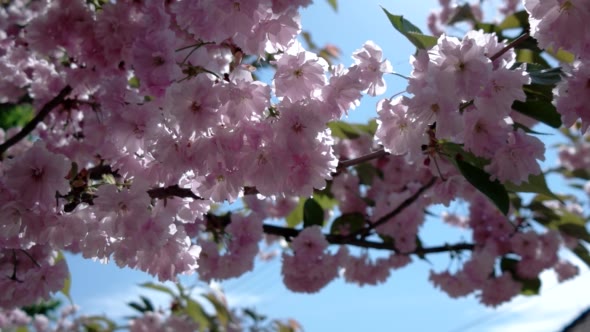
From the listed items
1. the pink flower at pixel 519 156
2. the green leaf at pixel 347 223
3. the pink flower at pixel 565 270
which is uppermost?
the pink flower at pixel 565 270

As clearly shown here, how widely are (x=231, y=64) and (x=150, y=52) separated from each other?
164 mm

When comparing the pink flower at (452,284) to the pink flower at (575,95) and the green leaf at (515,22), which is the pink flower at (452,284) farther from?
the pink flower at (575,95)

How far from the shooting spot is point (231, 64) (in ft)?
3.59

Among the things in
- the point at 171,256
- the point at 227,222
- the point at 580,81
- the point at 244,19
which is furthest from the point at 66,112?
the point at 580,81

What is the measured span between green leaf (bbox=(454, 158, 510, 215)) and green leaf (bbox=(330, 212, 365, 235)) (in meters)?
1.51

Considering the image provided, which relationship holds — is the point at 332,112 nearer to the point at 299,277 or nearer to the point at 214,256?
the point at 214,256

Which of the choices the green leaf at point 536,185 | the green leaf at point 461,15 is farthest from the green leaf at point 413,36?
the green leaf at point 461,15

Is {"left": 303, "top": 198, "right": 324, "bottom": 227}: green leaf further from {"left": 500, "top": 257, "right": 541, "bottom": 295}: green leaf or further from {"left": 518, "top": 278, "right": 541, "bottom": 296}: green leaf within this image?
{"left": 518, "top": 278, "right": 541, "bottom": 296}: green leaf

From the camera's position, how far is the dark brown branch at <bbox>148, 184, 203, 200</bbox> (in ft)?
3.85

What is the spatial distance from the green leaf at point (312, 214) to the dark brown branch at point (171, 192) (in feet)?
4.27

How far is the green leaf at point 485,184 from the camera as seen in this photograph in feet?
3.86

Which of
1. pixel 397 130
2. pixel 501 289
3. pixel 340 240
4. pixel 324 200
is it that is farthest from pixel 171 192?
pixel 501 289

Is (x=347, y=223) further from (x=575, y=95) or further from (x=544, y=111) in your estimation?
(x=575, y=95)

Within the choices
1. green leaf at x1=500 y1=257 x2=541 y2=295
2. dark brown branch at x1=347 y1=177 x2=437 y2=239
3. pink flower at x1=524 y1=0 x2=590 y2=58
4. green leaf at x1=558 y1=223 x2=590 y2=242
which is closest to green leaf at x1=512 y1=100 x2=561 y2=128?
pink flower at x1=524 y1=0 x2=590 y2=58
